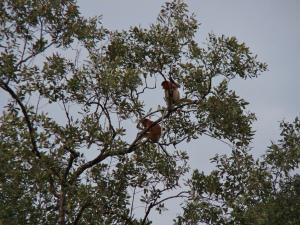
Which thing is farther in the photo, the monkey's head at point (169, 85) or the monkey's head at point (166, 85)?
the monkey's head at point (166, 85)

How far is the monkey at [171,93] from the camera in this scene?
12773 millimetres

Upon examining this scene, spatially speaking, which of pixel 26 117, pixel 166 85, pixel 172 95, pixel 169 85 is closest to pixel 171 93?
pixel 172 95

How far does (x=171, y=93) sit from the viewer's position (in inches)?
502

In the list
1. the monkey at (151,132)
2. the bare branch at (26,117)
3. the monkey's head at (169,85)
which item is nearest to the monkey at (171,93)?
the monkey's head at (169,85)

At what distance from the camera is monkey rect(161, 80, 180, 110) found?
12.8 m

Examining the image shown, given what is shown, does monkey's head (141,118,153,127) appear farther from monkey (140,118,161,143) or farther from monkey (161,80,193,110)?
monkey (161,80,193,110)

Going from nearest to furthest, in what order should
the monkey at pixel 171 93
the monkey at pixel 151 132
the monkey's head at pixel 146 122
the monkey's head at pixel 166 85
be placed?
the monkey at pixel 171 93, the monkey's head at pixel 166 85, the monkey at pixel 151 132, the monkey's head at pixel 146 122

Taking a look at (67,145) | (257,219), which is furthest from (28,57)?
(257,219)

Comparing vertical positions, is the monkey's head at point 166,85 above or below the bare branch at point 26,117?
above

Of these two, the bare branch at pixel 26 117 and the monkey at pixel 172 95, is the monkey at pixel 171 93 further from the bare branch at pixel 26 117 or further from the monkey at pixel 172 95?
the bare branch at pixel 26 117

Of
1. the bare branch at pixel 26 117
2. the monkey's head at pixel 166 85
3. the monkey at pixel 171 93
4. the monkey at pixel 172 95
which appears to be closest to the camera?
the bare branch at pixel 26 117

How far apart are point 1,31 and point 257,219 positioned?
7.49 meters

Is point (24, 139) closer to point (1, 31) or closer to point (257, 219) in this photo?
point (1, 31)

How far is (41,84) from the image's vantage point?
12648 millimetres
